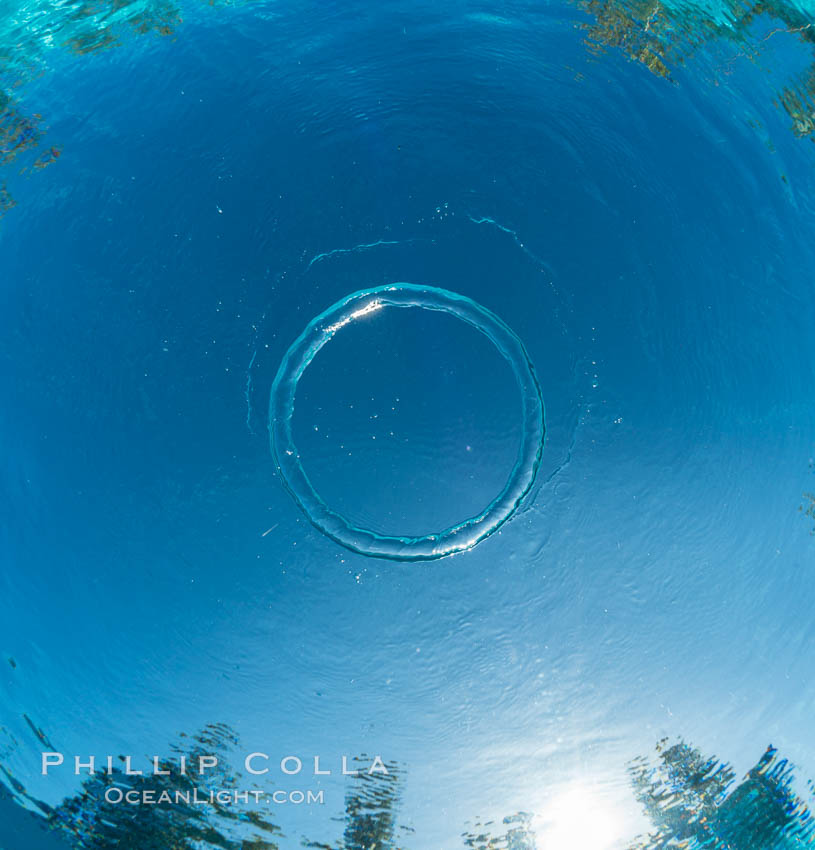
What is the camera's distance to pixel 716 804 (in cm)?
797

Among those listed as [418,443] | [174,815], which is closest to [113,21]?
[418,443]

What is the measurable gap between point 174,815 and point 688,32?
11.3m

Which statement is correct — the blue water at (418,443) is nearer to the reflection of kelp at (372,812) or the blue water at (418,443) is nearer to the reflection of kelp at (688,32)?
the reflection of kelp at (372,812)

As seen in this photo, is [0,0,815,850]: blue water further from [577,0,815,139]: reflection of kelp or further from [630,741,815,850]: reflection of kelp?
[577,0,815,139]: reflection of kelp

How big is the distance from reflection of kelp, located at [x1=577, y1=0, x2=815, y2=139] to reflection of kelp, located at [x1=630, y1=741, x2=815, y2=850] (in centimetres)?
769

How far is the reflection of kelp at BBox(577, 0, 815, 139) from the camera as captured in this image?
8.31 m

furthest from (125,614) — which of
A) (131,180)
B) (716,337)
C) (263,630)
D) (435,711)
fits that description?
(716,337)

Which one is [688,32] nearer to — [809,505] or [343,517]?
[809,505]

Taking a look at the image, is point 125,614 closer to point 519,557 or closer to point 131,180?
point 519,557

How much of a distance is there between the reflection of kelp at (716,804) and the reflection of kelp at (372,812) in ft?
8.64

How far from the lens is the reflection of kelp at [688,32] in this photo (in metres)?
8.31

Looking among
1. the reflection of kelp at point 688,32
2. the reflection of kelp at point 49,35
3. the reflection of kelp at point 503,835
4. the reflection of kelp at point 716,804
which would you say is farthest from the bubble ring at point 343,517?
the reflection of kelp at point 49,35

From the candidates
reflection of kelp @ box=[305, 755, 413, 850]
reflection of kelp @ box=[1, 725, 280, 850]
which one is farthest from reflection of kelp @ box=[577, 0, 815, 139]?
reflection of kelp @ box=[1, 725, 280, 850]

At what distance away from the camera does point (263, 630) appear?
22.6 feet
